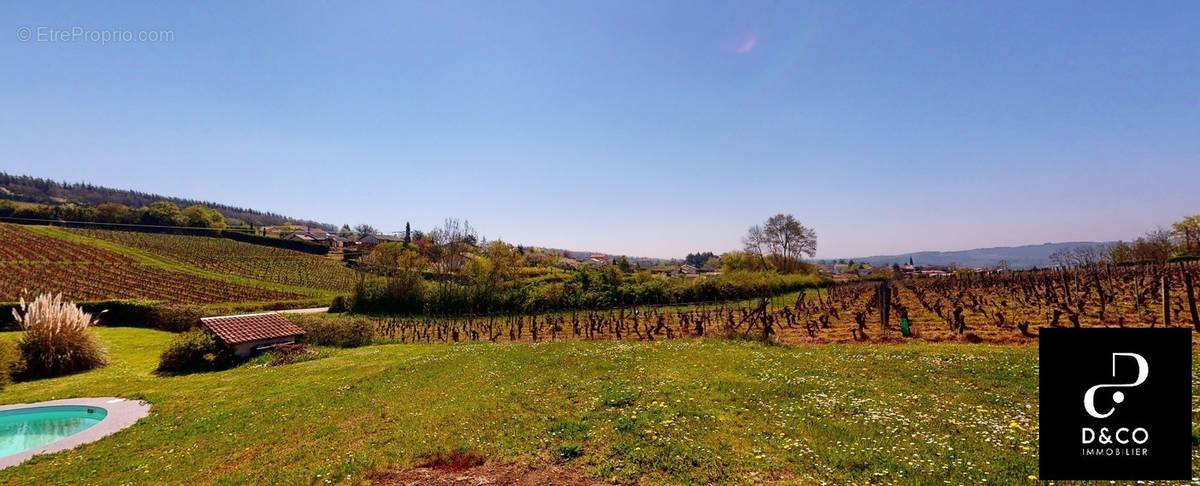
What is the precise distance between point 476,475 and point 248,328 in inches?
1036

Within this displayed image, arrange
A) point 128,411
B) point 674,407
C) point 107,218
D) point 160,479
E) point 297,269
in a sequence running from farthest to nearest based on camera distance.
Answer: point 107,218, point 297,269, point 128,411, point 674,407, point 160,479

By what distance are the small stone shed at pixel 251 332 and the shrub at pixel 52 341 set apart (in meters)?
5.03

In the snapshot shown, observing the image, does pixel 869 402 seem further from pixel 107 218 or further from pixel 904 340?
pixel 107 218

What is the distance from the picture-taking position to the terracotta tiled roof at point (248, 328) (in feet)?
84.1

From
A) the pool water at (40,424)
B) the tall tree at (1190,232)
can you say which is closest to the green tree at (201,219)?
the pool water at (40,424)

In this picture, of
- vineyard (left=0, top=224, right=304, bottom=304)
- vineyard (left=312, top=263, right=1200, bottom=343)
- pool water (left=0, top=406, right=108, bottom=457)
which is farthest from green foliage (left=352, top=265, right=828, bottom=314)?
pool water (left=0, top=406, right=108, bottom=457)

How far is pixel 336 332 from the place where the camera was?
111 feet

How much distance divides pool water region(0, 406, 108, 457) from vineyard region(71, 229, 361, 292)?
6392cm

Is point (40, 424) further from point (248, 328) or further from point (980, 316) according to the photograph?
point (980, 316)

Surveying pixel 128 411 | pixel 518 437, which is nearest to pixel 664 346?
pixel 518 437

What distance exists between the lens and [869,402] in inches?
426

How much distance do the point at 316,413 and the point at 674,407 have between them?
10845 millimetres

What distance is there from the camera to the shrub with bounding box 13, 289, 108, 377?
74.7 feet

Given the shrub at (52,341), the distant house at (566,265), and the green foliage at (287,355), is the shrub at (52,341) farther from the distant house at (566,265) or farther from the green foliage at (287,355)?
the distant house at (566,265)
